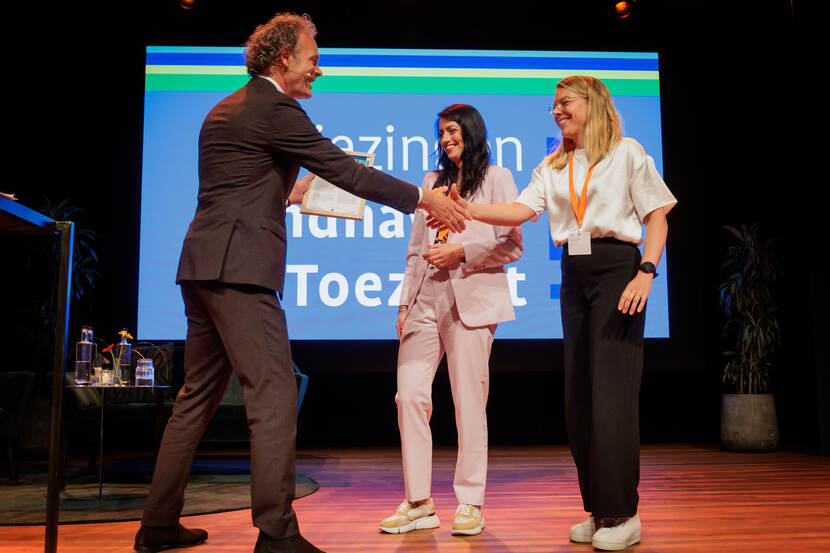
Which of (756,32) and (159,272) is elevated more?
(756,32)

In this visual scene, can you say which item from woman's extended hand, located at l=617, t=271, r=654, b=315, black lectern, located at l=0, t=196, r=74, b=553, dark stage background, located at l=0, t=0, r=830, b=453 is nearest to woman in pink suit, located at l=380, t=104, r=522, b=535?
woman's extended hand, located at l=617, t=271, r=654, b=315

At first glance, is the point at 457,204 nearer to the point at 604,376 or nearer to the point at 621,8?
the point at 604,376

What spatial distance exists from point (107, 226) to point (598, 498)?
468 centimetres

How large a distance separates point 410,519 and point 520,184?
3.23m

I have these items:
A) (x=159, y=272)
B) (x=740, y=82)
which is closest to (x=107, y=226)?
(x=159, y=272)

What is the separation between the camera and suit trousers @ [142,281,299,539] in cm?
191

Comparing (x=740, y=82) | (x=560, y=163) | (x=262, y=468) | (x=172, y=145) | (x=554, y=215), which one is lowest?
(x=262, y=468)

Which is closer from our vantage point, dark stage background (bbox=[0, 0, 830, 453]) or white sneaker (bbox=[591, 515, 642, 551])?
white sneaker (bbox=[591, 515, 642, 551])

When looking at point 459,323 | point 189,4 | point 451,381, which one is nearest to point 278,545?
point 451,381

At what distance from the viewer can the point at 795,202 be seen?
18.6 ft

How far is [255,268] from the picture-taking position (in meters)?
1.95

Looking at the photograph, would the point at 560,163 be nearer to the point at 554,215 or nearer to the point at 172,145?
the point at 554,215

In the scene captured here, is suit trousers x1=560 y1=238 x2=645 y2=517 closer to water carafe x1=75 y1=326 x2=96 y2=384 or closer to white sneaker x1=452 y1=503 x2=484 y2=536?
white sneaker x1=452 y1=503 x2=484 y2=536

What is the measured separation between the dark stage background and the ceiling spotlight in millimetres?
128
